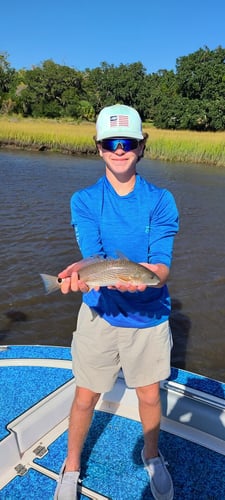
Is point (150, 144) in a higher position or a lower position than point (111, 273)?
lower

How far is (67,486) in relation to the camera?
2326 millimetres

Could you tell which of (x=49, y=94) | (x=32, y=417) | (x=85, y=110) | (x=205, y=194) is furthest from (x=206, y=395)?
(x=49, y=94)

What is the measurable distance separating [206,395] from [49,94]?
219 ft

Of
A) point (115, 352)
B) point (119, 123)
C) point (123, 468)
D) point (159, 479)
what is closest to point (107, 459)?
point (123, 468)

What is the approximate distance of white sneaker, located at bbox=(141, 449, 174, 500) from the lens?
7.83ft

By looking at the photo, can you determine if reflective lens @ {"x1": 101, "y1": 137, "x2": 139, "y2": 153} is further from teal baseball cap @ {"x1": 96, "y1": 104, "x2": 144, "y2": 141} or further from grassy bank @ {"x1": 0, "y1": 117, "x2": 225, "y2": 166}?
grassy bank @ {"x1": 0, "y1": 117, "x2": 225, "y2": 166}

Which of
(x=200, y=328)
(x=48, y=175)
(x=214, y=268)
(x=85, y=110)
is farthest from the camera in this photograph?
(x=85, y=110)

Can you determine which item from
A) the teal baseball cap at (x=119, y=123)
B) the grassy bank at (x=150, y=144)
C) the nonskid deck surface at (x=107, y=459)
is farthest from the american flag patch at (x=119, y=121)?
the grassy bank at (x=150, y=144)

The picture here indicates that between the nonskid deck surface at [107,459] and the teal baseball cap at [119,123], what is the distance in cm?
196

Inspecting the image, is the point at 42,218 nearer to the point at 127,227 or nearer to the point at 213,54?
the point at 127,227

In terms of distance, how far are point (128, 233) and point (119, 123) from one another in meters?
0.58

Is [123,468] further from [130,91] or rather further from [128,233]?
[130,91]

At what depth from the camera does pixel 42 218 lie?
10.9 meters

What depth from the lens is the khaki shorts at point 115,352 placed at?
218cm
